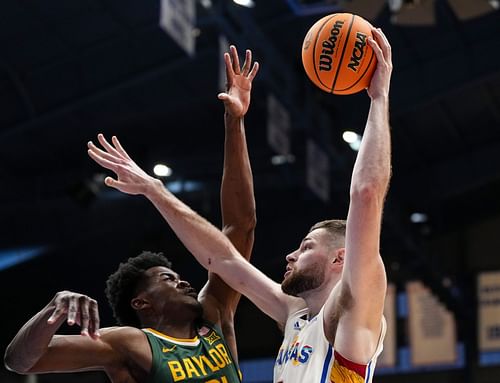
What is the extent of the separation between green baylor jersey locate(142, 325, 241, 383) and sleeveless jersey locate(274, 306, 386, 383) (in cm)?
33

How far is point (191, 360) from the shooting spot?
4.72 meters

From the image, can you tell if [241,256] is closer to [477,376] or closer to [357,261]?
[357,261]

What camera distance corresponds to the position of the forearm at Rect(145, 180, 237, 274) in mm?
4926

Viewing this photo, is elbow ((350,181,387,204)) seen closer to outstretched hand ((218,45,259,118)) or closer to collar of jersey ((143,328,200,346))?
collar of jersey ((143,328,200,346))

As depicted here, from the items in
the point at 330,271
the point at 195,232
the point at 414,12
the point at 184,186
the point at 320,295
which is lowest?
the point at 320,295

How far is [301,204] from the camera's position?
19297 mm

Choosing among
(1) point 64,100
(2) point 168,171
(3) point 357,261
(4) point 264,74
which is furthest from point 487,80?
(3) point 357,261

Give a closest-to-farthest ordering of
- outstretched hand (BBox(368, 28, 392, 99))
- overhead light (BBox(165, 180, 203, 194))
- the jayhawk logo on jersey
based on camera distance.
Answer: outstretched hand (BBox(368, 28, 392, 99)), the jayhawk logo on jersey, overhead light (BBox(165, 180, 203, 194))

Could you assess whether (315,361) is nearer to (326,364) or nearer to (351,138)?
(326,364)

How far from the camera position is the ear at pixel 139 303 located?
5020mm

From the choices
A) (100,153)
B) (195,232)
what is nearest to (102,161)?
(100,153)

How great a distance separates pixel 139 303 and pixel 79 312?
127 cm

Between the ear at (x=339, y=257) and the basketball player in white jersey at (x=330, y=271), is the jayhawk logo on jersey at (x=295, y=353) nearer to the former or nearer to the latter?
the basketball player in white jersey at (x=330, y=271)

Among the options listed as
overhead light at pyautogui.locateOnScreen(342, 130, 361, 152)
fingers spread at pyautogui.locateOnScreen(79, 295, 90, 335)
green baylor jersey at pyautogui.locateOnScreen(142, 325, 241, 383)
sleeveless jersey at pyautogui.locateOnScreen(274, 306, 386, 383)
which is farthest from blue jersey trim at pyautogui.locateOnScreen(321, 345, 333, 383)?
overhead light at pyautogui.locateOnScreen(342, 130, 361, 152)
